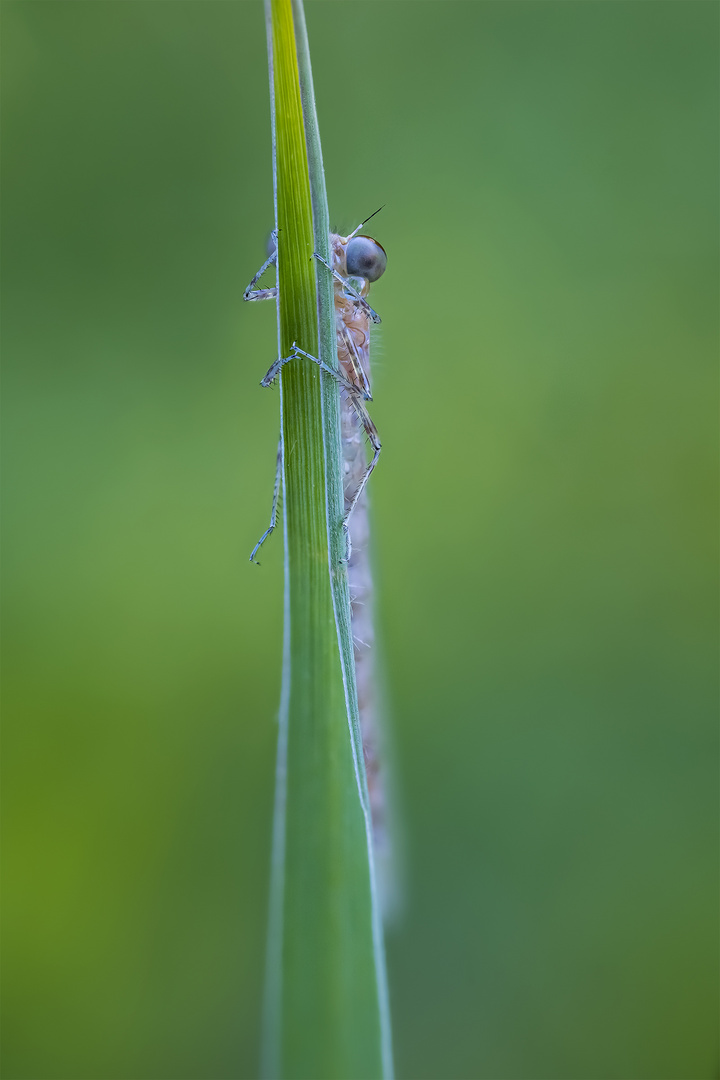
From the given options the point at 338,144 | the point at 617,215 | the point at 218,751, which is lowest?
the point at 218,751

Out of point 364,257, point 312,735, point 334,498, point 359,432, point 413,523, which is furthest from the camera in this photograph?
point 413,523

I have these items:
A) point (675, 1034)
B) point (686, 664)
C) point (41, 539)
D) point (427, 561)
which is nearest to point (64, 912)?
point (41, 539)

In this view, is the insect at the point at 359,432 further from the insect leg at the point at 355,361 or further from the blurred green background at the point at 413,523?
the blurred green background at the point at 413,523

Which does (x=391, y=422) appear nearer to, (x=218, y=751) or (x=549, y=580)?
(x=549, y=580)

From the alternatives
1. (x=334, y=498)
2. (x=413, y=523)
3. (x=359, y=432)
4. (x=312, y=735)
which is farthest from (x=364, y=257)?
(x=312, y=735)

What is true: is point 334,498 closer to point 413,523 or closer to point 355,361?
point 355,361
